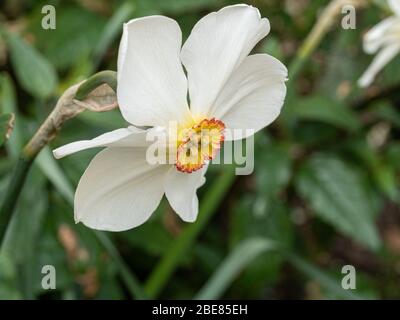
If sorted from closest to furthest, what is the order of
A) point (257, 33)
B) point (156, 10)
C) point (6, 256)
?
point (257, 33) < point (6, 256) < point (156, 10)

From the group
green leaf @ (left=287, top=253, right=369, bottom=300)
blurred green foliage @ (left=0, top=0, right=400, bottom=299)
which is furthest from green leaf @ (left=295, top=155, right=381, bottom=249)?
green leaf @ (left=287, top=253, right=369, bottom=300)

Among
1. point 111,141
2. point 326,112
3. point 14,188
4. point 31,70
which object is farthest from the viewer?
point 326,112

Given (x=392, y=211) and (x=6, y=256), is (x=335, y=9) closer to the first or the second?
(x=6, y=256)

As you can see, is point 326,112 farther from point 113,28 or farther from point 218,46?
point 218,46

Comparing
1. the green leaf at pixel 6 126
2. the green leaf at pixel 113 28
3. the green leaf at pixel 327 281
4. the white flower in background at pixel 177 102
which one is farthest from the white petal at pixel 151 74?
the green leaf at pixel 113 28

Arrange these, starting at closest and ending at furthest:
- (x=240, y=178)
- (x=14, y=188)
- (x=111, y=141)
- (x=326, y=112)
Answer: (x=111, y=141) < (x=14, y=188) < (x=326, y=112) < (x=240, y=178)

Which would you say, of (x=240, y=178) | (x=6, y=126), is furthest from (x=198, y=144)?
(x=240, y=178)
